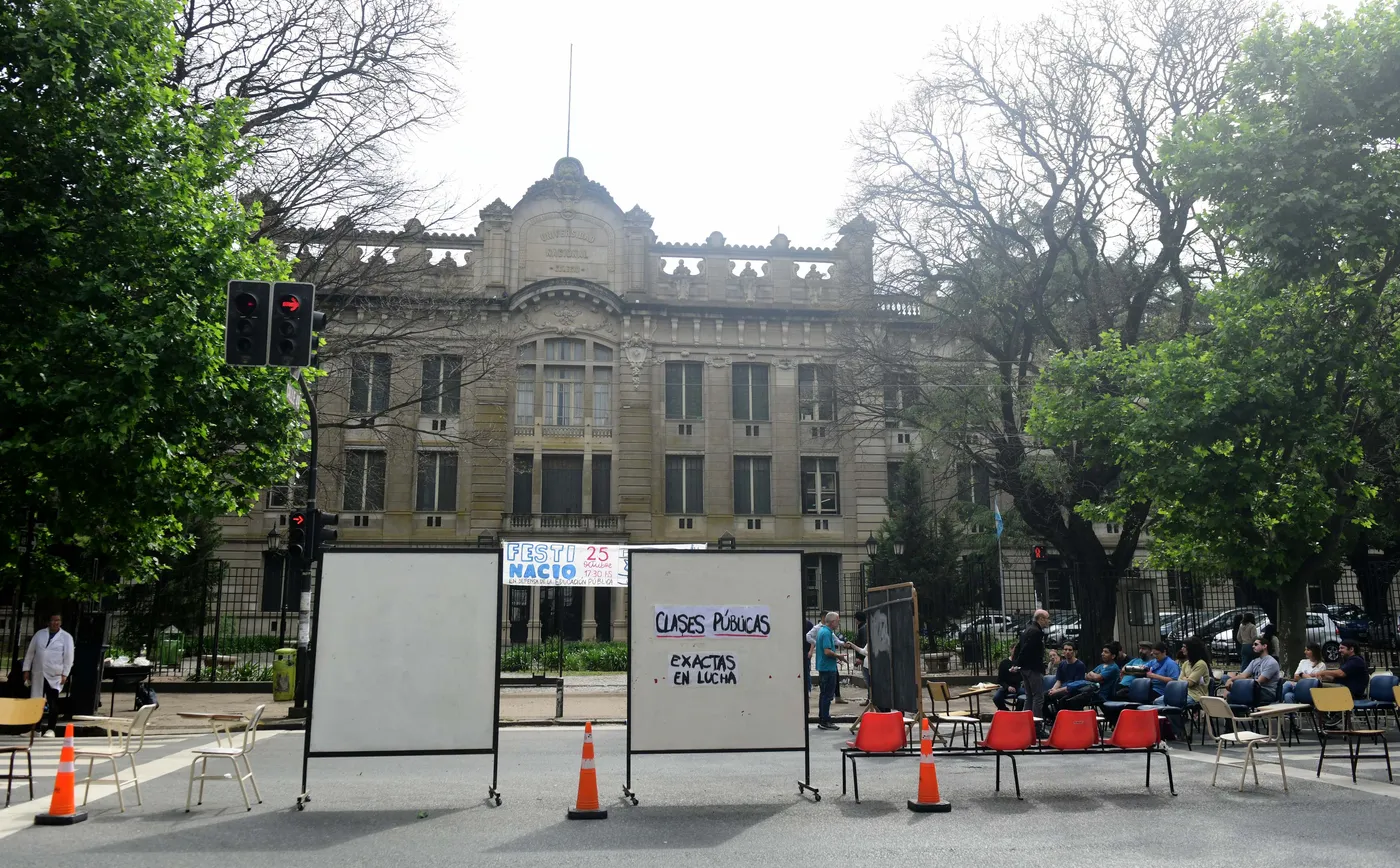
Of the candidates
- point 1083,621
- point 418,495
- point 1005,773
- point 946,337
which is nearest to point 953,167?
point 946,337

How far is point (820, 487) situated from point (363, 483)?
1742 cm

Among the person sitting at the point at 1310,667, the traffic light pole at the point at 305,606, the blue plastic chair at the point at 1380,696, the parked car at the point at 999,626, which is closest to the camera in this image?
the blue plastic chair at the point at 1380,696

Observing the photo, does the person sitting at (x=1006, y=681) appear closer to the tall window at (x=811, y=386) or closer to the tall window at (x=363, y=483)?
the tall window at (x=811, y=386)

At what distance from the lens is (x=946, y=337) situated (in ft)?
96.2

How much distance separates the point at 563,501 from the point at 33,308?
92.0ft

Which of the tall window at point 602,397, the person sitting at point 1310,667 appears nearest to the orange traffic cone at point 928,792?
the person sitting at point 1310,667

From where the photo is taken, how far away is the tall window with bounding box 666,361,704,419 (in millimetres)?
42281

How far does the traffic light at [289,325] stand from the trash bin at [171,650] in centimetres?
1696

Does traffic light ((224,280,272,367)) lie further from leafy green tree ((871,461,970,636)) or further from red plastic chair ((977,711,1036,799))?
leafy green tree ((871,461,970,636))

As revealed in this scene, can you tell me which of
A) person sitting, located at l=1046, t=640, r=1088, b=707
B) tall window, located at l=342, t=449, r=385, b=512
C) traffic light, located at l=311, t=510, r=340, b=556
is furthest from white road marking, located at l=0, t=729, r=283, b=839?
tall window, located at l=342, t=449, r=385, b=512

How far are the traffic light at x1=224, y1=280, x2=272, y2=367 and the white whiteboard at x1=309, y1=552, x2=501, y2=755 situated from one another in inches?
125

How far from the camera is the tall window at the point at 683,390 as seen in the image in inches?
1665

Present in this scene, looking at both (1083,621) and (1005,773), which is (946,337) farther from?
(1005,773)

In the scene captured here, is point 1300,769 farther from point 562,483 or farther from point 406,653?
point 562,483
